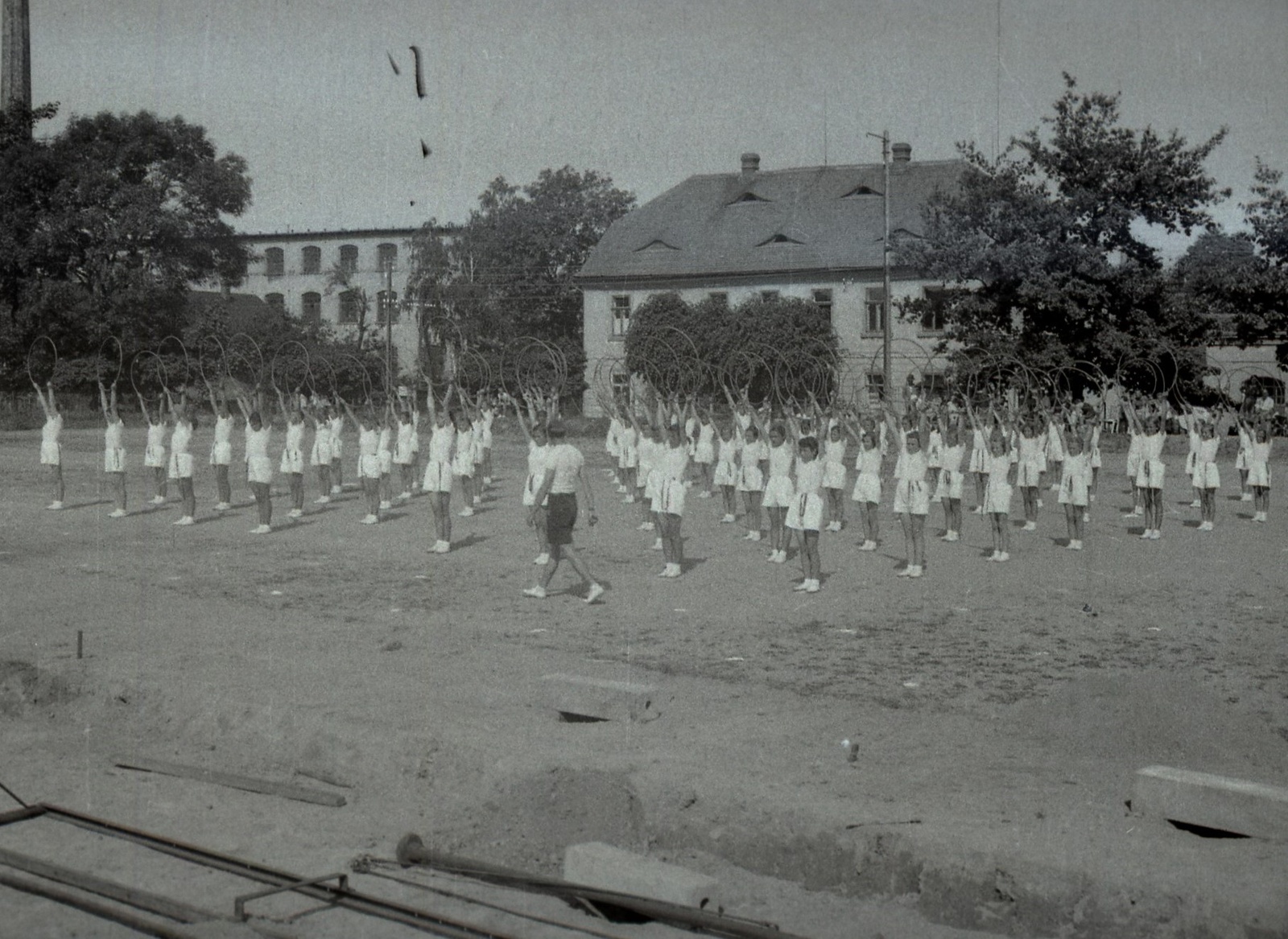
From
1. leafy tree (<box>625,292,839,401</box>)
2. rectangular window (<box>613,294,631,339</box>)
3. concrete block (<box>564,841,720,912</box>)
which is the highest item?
rectangular window (<box>613,294,631,339</box>)

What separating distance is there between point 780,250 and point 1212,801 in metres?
52.6

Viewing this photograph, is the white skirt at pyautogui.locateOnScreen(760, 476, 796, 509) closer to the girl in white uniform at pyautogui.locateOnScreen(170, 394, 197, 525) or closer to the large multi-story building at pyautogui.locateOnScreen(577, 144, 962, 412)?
the girl in white uniform at pyautogui.locateOnScreen(170, 394, 197, 525)

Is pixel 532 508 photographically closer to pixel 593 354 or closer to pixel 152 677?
pixel 152 677

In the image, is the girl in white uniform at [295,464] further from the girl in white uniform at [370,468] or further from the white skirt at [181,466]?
the white skirt at [181,466]

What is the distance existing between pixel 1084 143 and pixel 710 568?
3044 cm

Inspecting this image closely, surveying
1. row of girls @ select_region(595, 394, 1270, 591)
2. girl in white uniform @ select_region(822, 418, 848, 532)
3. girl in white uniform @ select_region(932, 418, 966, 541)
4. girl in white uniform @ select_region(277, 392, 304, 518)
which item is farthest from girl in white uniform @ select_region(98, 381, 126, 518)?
girl in white uniform @ select_region(932, 418, 966, 541)

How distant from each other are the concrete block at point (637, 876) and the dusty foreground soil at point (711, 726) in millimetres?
388

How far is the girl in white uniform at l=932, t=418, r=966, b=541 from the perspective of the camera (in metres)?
20.3

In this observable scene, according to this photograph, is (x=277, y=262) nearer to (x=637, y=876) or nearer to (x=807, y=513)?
(x=807, y=513)

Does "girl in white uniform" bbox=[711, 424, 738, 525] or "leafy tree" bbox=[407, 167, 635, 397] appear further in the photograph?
"leafy tree" bbox=[407, 167, 635, 397]

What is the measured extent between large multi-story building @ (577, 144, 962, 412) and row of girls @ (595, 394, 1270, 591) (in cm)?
2919

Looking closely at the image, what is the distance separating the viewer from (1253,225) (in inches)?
1697

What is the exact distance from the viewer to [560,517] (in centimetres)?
1485

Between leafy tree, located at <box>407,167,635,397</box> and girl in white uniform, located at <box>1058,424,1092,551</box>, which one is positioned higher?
leafy tree, located at <box>407,167,635,397</box>
